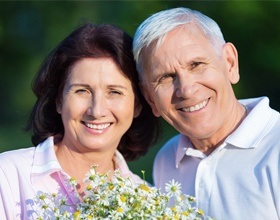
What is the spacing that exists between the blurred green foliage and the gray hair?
7.88m

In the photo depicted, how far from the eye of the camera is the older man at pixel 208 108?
3887mm

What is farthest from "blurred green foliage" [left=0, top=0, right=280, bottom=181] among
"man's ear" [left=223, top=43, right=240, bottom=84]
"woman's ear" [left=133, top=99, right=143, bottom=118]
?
"man's ear" [left=223, top=43, right=240, bottom=84]

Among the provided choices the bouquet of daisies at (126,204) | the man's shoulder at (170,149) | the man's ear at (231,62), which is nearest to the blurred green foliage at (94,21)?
the man's shoulder at (170,149)

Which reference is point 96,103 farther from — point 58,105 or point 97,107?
point 58,105

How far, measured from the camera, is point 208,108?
13.2 feet

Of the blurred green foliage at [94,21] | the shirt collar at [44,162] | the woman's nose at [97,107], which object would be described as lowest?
the blurred green foliage at [94,21]

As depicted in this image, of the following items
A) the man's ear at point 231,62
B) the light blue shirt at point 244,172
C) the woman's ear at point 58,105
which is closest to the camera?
the light blue shirt at point 244,172

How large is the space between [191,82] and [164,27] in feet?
1.01

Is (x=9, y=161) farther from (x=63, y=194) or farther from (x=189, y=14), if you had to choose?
(x=189, y=14)

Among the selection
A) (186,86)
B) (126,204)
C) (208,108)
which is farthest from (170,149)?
(126,204)

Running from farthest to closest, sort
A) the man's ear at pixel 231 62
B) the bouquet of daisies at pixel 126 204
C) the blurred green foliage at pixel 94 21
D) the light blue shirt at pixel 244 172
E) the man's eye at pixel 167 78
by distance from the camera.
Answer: the blurred green foliage at pixel 94 21
the man's ear at pixel 231 62
the man's eye at pixel 167 78
the light blue shirt at pixel 244 172
the bouquet of daisies at pixel 126 204

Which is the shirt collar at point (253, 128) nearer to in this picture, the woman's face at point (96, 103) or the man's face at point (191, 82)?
the man's face at point (191, 82)

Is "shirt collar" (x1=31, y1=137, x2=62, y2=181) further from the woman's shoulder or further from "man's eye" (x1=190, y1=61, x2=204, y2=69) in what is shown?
"man's eye" (x1=190, y1=61, x2=204, y2=69)

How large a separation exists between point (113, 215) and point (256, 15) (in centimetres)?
1111
